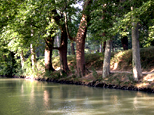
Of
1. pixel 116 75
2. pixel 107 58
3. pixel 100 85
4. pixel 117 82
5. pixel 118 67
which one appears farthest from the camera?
pixel 118 67

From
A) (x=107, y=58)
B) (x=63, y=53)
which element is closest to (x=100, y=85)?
(x=107, y=58)

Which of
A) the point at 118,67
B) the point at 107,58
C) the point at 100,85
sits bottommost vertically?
the point at 100,85

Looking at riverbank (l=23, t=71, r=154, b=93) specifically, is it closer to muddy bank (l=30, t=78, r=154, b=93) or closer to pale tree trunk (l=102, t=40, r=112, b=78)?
muddy bank (l=30, t=78, r=154, b=93)

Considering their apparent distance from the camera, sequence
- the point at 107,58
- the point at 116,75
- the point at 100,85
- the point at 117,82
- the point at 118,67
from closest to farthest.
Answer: the point at 117,82
the point at 116,75
the point at 100,85
the point at 107,58
the point at 118,67

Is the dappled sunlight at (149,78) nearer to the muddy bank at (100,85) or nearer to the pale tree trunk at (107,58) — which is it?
the muddy bank at (100,85)

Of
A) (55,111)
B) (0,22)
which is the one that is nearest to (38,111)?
(55,111)

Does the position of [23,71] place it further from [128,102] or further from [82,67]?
[128,102]

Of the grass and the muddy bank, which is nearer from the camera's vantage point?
the muddy bank

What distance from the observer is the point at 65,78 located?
23562 mm


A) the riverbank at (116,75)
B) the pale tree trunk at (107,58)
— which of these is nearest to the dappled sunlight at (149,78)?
the riverbank at (116,75)

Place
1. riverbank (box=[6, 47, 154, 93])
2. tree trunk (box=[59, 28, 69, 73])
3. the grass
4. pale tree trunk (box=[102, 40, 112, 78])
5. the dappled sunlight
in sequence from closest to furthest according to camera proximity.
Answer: the dappled sunlight
riverbank (box=[6, 47, 154, 93])
the grass
pale tree trunk (box=[102, 40, 112, 78])
tree trunk (box=[59, 28, 69, 73])

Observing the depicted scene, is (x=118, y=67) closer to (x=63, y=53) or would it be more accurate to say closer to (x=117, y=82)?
(x=63, y=53)

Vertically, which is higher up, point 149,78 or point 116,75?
point 116,75

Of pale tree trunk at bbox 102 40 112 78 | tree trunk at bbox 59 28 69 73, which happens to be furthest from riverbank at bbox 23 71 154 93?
tree trunk at bbox 59 28 69 73
